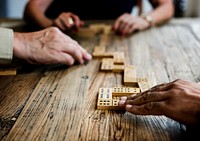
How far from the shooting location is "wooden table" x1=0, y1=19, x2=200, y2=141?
743 millimetres

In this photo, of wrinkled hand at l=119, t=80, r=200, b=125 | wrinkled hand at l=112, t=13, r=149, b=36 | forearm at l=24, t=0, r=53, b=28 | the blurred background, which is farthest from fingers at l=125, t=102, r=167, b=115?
the blurred background

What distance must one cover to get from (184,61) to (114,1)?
1.03 metres

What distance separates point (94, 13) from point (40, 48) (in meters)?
1.08

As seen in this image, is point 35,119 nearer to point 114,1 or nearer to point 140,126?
point 140,126

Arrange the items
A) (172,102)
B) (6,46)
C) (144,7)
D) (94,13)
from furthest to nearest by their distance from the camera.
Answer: (144,7), (94,13), (6,46), (172,102)

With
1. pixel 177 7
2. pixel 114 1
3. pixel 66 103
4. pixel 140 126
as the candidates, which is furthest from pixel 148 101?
pixel 177 7

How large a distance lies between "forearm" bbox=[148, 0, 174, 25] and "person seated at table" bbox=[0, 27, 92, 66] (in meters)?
0.77

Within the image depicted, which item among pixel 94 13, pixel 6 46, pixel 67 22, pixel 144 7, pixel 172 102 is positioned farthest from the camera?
pixel 144 7

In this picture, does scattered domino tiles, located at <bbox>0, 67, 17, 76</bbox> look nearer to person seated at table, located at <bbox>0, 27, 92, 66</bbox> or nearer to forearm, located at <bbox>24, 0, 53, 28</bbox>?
person seated at table, located at <bbox>0, 27, 92, 66</bbox>

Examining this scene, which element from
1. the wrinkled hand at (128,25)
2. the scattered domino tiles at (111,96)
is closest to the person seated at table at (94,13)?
the wrinkled hand at (128,25)

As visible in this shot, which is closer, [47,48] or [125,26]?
[47,48]

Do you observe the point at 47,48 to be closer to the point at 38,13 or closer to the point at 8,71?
the point at 8,71

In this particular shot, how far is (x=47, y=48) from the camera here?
1208 mm

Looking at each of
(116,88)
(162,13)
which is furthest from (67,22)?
(116,88)
